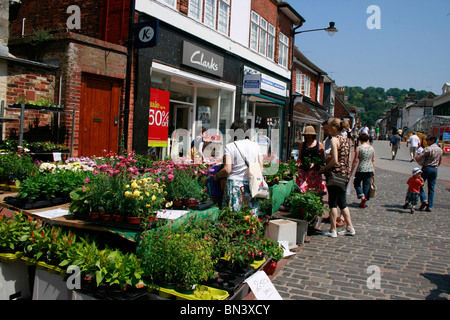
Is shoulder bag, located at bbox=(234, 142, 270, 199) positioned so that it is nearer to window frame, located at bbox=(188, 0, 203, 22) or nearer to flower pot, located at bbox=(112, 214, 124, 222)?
flower pot, located at bbox=(112, 214, 124, 222)

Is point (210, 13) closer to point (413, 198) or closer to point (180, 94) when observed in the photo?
point (180, 94)

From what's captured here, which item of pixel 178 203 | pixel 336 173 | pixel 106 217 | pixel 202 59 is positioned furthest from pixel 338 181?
pixel 202 59

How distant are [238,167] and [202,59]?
8.17m

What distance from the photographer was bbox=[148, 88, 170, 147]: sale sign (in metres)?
10.7

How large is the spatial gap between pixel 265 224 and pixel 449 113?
63.4 metres

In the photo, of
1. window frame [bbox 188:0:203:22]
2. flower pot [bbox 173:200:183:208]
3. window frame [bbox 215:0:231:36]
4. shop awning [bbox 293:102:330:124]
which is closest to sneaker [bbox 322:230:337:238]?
flower pot [bbox 173:200:183:208]

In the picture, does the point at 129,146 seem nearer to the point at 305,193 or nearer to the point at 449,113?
the point at 305,193

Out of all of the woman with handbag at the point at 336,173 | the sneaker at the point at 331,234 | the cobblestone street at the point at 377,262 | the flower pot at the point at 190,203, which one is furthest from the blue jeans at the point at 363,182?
the flower pot at the point at 190,203

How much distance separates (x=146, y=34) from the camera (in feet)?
31.3

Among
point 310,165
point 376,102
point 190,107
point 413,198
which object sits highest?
point 376,102

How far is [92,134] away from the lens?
9.18 meters

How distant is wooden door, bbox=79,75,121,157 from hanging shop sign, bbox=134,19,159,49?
122 centimetres

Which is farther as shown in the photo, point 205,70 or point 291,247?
point 205,70

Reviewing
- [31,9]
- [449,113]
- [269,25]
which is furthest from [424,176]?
[449,113]
